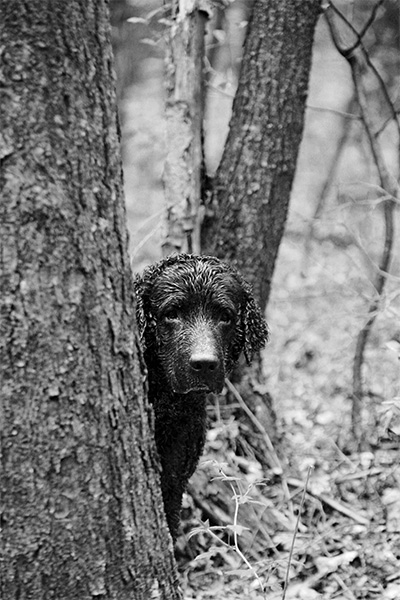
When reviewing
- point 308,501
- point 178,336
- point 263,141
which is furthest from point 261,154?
point 308,501

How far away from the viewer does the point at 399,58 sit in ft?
38.9

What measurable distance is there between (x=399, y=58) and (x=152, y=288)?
931cm

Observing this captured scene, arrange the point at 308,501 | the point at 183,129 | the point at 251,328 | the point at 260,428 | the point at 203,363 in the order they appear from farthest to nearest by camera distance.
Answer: the point at 260,428 < the point at 183,129 < the point at 308,501 < the point at 251,328 < the point at 203,363

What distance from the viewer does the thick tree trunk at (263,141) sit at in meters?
5.46

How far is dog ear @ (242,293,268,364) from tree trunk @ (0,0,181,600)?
186 cm

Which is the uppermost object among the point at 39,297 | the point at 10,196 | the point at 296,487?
the point at 10,196

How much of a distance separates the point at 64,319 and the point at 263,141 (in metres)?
3.43

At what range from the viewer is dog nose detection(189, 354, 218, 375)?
3.73m

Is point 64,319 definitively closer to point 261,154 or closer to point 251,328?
point 251,328

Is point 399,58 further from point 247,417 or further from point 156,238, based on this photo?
point 247,417

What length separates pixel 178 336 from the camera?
3973 mm

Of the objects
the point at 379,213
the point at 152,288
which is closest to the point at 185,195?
the point at 152,288

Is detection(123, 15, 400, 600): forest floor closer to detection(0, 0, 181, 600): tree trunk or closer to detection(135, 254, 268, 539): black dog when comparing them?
detection(135, 254, 268, 539): black dog

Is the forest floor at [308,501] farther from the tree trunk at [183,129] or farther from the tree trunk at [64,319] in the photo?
the tree trunk at [183,129]
